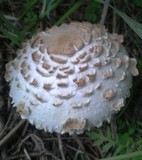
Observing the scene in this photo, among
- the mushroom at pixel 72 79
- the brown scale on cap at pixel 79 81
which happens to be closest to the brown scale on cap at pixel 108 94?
the mushroom at pixel 72 79

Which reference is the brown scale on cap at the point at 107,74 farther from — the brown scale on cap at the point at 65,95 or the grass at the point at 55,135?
the grass at the point at 55,135

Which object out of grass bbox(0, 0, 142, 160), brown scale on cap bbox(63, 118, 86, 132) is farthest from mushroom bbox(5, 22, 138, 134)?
grass bbox(0, 0, 142, 160)

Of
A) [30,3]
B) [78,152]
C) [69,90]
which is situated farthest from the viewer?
[30,3]

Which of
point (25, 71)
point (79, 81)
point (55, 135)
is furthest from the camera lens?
point (55, 135)

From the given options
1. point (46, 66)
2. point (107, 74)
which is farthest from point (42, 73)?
point (107, 74)

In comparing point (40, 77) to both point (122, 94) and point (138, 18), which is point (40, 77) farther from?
point (138, 18)

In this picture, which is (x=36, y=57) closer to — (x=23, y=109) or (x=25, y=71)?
(x=25, y=71)

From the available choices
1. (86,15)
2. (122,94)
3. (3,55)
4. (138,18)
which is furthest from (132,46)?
(3,55)

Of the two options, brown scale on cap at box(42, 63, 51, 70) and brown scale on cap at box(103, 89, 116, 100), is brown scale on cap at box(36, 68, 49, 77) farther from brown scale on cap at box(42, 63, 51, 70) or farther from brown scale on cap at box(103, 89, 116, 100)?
brown scale on cap at box(103, 89, 116, 100)
